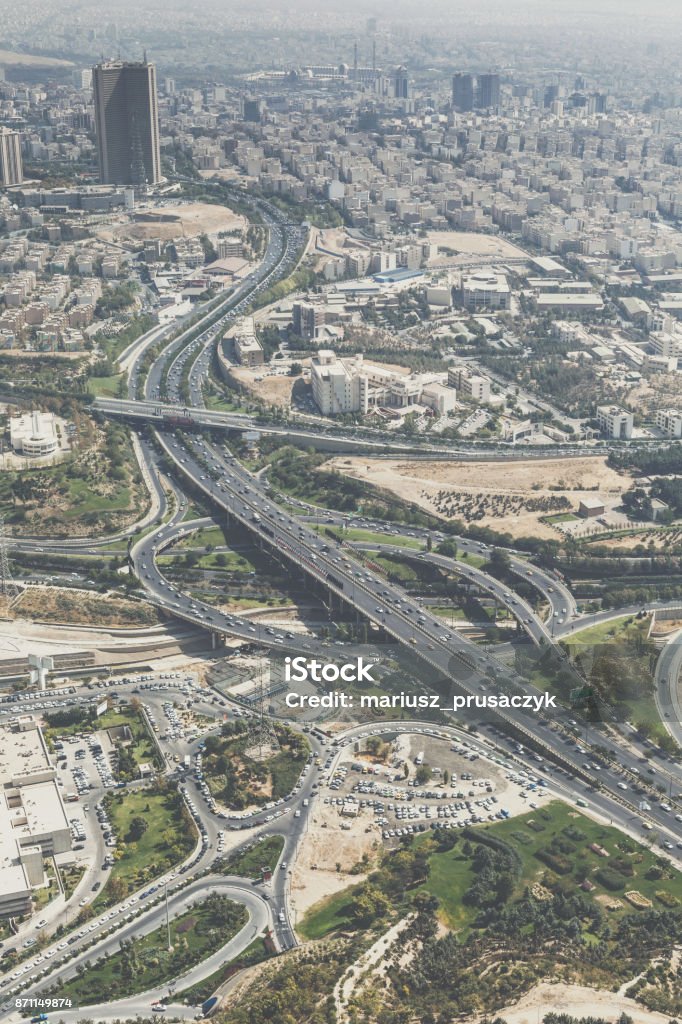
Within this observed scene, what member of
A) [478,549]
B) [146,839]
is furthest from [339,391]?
[146,839]

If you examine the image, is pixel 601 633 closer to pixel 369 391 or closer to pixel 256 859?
pixel 256 859

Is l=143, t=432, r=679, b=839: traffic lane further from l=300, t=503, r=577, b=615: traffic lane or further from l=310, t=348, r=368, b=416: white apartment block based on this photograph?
l=310, t=348, r=368, b=416: white apartment block

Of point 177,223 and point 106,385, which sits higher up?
point 177,223

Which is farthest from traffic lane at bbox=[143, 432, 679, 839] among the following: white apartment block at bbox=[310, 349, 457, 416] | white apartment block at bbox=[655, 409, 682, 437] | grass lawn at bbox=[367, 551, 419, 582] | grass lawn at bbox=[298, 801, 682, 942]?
white apartment block at bbox=[655, 409, 682, 437]

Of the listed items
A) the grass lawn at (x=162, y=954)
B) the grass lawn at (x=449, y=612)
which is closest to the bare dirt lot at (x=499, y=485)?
the grass lawn at (x=449, y=612)

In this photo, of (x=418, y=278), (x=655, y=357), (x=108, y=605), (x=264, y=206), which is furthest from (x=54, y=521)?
(x=264, y=206)

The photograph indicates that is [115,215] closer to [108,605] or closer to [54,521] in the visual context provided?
[54,521]

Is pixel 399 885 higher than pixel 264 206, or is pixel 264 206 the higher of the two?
pixel 264 206
